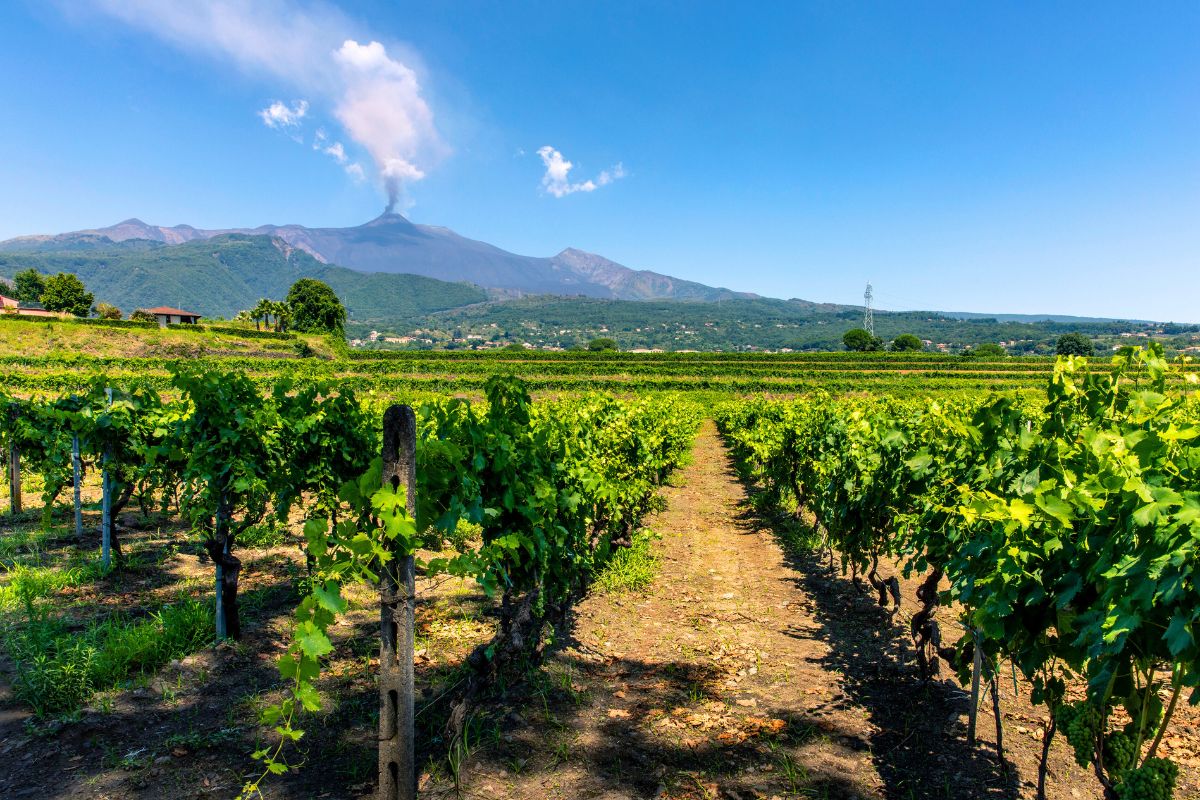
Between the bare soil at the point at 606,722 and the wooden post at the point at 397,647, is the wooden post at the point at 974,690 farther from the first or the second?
the wooden post at the point at 397,647

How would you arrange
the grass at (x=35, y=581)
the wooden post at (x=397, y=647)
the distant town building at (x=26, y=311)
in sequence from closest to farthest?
the wooden post at (x=397, y=647)
the grass at (x=35, y=581)
the distant town building at (x=26, y=311)

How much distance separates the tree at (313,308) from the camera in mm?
90000

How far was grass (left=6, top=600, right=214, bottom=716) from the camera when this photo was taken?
166 inches

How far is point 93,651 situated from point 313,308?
96355mm

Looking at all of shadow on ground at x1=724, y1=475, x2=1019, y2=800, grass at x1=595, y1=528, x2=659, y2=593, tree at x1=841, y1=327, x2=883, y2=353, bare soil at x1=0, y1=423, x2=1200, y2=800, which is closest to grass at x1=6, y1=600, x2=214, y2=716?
bare soil at x1=0, y1=423, x2=1200, y2=800

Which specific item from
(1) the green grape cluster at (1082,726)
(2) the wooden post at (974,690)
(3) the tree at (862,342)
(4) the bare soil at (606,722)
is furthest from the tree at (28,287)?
(3) the tree at (862,342)

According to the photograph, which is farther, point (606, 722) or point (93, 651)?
point (93, 651)

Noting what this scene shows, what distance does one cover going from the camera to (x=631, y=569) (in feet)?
25.5

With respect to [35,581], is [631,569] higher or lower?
lower

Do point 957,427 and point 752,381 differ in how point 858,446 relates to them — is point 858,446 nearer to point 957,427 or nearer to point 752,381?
point 957,427

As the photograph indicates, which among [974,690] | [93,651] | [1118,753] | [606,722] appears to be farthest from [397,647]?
[974,690]

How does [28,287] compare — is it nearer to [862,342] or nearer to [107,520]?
[107,520]

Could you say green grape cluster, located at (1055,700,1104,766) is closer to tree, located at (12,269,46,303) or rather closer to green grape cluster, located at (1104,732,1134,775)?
green grape cluster, located at (1104,732,1134,775)

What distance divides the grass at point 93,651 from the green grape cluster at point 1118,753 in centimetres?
609
